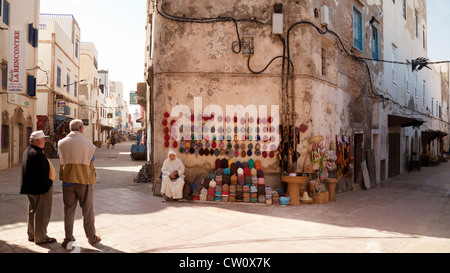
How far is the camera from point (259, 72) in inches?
339

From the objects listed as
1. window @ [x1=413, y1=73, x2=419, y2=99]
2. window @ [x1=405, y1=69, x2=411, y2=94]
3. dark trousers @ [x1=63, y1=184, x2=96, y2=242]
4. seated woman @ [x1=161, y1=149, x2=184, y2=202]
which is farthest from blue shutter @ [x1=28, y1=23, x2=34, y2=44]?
window @ [x1=413, y1=73, x2=419, y2=99]

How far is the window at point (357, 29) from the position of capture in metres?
11.7

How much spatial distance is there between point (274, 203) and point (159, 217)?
9.86 feet

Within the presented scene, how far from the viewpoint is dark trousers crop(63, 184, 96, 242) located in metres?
4.39

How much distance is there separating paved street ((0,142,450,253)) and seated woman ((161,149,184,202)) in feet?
0.83

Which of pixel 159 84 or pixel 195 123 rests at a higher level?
pixel 159 84

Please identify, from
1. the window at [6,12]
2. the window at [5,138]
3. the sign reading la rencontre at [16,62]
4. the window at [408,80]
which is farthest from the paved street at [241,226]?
the window at [408,80]

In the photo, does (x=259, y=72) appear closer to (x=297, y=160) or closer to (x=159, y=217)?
(x=297, y=160)

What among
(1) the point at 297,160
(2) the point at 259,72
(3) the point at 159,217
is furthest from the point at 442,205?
(3) the point at 159,217

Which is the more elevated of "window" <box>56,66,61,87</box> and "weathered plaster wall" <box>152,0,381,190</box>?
"window" <box>56,66,61,87</box>

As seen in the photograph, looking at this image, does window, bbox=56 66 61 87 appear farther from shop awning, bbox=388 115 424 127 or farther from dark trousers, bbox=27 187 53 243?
shop awning, bbox=388 115 424 127

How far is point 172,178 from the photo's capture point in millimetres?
7934

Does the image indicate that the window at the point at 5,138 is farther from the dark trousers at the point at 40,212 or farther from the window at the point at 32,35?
the dark trousers at the point at 40,212

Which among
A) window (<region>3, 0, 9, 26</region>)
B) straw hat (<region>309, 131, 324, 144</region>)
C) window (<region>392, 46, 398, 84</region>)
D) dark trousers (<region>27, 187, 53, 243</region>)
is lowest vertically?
dark trousers (<region>27, 187, 53, 243</region>)
